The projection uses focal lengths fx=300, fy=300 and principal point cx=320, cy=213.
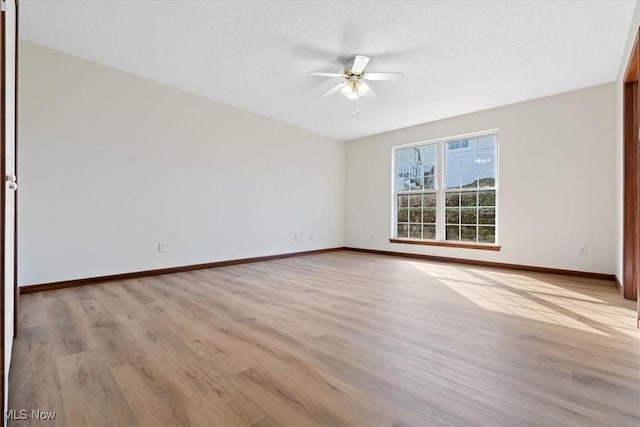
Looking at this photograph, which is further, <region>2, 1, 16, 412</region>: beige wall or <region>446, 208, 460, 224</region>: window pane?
<region>446, 208, 460, 224</region>: window pane

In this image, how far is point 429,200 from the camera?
554 centimetres

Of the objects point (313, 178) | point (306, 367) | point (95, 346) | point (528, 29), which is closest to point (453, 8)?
point (528, 29)

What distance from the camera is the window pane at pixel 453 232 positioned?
5143 millimetres

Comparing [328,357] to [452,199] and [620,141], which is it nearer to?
[620,141]

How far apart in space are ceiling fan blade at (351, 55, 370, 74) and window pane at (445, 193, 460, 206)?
3.00 m

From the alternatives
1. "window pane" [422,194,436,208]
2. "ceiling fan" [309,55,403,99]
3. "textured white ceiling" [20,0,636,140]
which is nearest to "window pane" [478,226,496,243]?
"window pane" [422,194,436,208]

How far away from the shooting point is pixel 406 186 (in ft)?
19.4

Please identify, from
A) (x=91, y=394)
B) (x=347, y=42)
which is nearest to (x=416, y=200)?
(x=347, y=42)

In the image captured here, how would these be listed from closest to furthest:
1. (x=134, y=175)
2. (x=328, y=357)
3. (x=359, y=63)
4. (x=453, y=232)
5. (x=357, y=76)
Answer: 1. (x=328, y=357)
2. (x=359, y=63)
3. (x=357, y=76)
4. (x=134, y=175)
5. (x=453, y=232)

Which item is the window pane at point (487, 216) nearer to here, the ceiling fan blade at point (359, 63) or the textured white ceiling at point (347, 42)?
the textured white ceiling at point (347, 42)

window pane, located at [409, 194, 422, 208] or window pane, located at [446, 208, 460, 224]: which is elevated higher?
window pane, located at [409, 194, 422, 208]

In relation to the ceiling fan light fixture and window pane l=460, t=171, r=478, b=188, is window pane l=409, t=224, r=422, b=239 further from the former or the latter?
the ceiling fan light fixture

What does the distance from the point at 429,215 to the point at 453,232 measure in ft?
1.75

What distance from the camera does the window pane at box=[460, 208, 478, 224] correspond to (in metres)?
4.94
